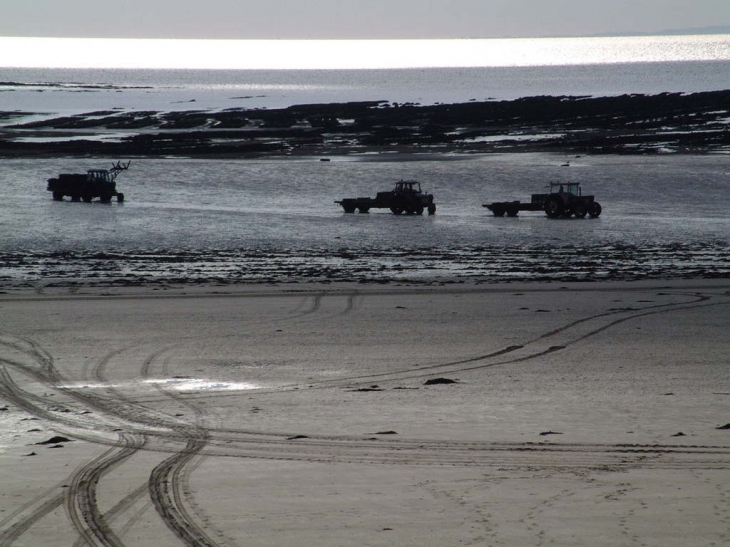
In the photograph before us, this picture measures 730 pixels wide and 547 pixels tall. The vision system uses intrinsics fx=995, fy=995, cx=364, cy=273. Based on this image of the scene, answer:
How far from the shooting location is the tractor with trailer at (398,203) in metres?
36.3

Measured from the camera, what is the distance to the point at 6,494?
7.41 m

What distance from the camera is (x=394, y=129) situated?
72.3 m

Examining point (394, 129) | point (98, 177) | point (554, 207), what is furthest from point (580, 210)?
point (394, 129)

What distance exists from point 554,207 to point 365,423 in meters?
27.1

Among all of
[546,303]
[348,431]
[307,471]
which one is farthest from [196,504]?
[546,303]

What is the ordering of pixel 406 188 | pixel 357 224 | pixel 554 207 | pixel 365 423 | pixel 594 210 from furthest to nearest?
1. pixel 406 188
2. pixel 554 207
3. pixel 594 210
4. pixel 357 224
5. pixel 365 423

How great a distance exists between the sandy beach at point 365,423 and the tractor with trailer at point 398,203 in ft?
62.2

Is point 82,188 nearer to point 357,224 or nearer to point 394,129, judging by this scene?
point 357,224

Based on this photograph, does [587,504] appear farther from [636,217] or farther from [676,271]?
[636,217]

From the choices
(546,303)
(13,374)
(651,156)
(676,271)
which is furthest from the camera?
(651,156)

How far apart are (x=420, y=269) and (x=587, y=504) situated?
51.5 ft

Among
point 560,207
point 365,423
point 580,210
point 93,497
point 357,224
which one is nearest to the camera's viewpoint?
point 93,497

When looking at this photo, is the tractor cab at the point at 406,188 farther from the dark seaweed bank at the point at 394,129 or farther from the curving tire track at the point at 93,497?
the curving tire track at the point at 93,497

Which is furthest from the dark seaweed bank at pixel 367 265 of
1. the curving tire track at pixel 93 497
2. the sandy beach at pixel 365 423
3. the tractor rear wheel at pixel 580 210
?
the curving tire track at pixel 93 497
